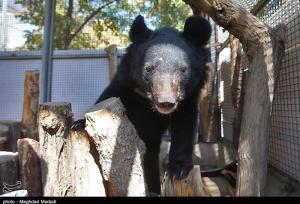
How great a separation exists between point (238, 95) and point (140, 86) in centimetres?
182

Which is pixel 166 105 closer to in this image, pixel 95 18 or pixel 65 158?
pixel 65 158

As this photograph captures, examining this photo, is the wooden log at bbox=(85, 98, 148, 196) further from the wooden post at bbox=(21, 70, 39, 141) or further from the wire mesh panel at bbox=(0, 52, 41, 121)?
the wire mesh panel at bbox=(0, 52, 41, 121)

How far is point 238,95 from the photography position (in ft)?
15.6

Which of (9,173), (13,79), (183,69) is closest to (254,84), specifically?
(183,69)

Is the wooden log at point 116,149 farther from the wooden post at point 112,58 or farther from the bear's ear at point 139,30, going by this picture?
the wooden post at point 112,58

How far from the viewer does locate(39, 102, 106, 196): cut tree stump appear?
8.25ft

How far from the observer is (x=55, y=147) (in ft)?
8.44

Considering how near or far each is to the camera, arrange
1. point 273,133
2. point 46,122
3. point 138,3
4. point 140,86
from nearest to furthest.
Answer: point 46,122 → point 140,86 → point 273,133 → point 138,3

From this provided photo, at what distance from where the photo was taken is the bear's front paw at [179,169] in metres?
2.83

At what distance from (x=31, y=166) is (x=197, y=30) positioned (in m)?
2.11

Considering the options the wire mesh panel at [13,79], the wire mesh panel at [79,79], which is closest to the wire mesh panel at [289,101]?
the wire mesh panel at [79,79]

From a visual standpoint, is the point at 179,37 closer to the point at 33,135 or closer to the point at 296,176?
the point at 296,176

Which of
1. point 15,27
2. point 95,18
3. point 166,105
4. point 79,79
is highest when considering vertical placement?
point 95,18

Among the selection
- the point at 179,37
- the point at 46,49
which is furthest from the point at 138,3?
the point at 179,37
